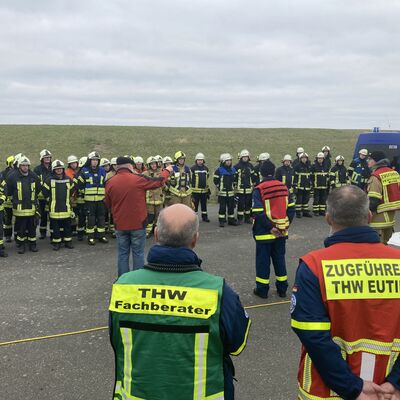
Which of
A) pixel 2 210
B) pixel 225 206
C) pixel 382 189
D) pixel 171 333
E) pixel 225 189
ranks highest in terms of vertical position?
pixel 382 189

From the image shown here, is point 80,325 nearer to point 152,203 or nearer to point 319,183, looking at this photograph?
point 152,203

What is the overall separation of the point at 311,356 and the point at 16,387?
306 cm

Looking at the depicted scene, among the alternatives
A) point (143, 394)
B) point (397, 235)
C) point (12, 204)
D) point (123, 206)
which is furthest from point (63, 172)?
point (143, 394)

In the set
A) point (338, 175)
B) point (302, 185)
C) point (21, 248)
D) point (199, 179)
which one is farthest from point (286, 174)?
point (21, 248)

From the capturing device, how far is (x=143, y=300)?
6.50 ft

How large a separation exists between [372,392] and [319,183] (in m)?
11.8

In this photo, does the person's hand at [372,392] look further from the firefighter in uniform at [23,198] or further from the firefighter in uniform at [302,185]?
the firefighter in uniform at [302,185]

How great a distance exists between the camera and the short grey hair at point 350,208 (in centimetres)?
218

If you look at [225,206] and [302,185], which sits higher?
[302,185]

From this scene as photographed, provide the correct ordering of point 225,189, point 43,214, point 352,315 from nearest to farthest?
point 352,315 < point 43,214 < point 225,189

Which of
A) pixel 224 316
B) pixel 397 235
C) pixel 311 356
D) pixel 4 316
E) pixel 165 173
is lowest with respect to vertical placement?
pixel 4 316

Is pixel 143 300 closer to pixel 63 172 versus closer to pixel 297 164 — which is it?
pixel 63 172

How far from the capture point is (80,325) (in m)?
5.17

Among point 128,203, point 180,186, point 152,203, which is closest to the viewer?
point 128,203
